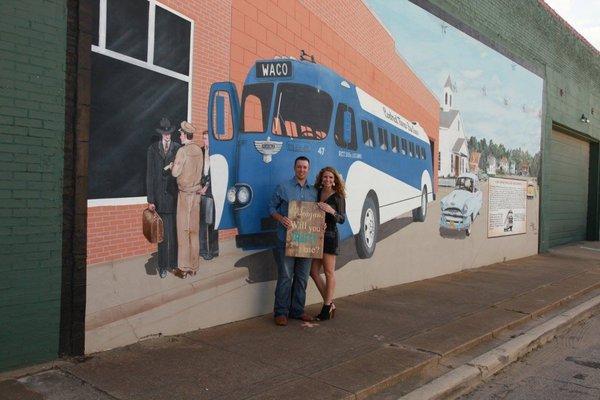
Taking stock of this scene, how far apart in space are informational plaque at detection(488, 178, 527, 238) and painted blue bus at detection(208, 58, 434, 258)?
4.71 m

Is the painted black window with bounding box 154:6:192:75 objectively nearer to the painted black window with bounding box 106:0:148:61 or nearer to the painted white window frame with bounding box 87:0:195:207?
the painted white window frame with bounding box 87:0:195:207

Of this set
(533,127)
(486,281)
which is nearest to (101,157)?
(486,281)

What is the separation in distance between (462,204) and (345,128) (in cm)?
465

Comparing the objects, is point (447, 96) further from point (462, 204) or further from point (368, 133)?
point (368, 133)

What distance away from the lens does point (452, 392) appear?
14.6 feet

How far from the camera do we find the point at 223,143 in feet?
18.7

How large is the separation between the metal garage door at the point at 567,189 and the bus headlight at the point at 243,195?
472 inches

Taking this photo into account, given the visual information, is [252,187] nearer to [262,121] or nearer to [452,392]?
[262,121]

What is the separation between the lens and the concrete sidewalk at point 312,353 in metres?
3.96

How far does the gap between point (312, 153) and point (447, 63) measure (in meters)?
4.79

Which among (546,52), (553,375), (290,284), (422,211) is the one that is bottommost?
(553,375)

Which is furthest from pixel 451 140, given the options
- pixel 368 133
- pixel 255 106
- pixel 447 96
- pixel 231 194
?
pixel 231 194

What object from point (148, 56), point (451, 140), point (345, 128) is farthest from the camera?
point (451, 140)

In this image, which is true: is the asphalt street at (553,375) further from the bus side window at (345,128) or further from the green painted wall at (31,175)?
the green painted wall at (31,175)
